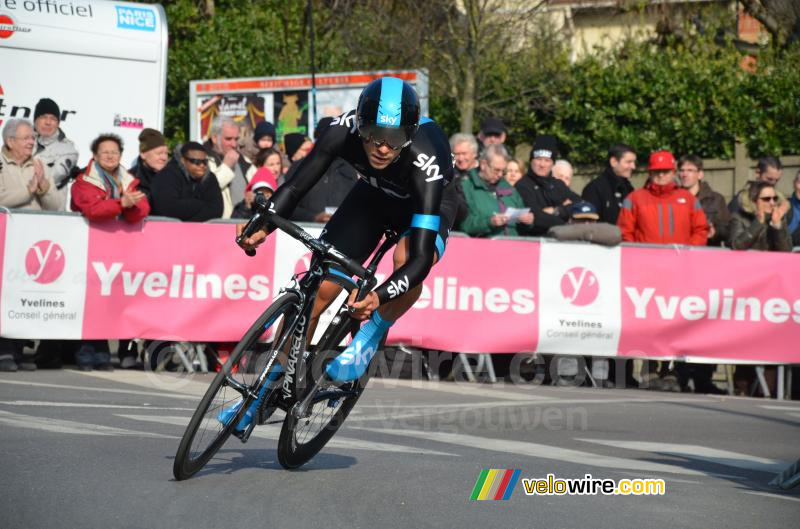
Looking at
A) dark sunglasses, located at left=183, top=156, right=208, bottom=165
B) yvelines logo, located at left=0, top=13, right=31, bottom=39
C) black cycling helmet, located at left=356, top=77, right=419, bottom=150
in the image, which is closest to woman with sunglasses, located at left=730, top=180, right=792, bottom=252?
dark sunglasses, located at left=183, top=156, right=208, bottom=165

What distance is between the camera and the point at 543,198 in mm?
14859

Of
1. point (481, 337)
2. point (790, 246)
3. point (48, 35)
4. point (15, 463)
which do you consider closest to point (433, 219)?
point (15, 463)

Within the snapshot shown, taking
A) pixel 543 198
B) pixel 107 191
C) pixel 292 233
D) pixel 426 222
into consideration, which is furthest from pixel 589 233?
pixel 292 233

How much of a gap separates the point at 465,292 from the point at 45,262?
401 centimetres

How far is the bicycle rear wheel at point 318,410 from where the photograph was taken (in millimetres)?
7191

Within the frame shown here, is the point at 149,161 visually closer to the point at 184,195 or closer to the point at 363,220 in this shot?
the point at 184,195

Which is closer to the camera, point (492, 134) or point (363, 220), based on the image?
point (363, 220)

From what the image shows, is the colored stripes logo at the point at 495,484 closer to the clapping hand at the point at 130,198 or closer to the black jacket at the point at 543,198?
the clapping hand at the point at 130,198

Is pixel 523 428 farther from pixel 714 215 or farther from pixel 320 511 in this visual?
pixel 714 215

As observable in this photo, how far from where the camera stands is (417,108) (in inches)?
270

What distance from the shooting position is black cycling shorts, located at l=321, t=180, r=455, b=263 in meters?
7.38

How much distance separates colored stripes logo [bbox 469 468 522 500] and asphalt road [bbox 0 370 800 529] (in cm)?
6

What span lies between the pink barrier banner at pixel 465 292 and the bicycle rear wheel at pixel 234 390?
605 cm

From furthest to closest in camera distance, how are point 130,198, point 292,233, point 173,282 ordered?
point 173,282 < point 130,198 < point 292,233
